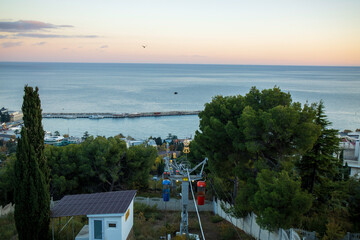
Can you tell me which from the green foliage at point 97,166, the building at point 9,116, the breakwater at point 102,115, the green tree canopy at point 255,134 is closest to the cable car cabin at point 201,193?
the green tree canopy at point 255,134

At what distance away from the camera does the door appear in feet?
33.3

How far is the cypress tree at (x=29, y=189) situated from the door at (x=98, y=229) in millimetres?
1791

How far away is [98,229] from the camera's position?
1020 cm

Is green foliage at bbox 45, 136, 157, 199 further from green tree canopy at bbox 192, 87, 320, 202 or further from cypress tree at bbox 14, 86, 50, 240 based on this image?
cypress tree at bbox 14, 86, 50, 240

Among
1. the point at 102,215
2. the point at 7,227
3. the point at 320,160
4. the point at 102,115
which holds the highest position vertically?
the point at 320,160

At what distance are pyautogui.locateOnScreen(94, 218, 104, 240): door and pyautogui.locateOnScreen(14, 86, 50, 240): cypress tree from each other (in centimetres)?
179

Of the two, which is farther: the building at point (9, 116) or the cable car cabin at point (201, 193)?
the building at point (9, 116)

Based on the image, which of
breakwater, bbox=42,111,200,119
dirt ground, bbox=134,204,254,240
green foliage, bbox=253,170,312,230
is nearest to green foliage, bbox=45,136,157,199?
dirt ground, bbox=134,204,254,240

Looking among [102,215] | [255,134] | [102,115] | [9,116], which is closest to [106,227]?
[102,215]

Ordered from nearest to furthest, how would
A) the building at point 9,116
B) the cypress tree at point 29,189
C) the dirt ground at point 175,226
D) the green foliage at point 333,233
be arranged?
the green foliage at point 333,233
the cypress tree at point 29,189
the dirt ground at point 175,226
the building at point 9,116

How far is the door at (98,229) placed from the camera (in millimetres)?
10156

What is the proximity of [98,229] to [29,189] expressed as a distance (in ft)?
9.09

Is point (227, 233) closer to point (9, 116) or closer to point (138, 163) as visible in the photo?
point (138, 163)

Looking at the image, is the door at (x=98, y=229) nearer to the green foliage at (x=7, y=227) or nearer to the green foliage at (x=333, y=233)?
the green foliage at (x=7, y=227)
